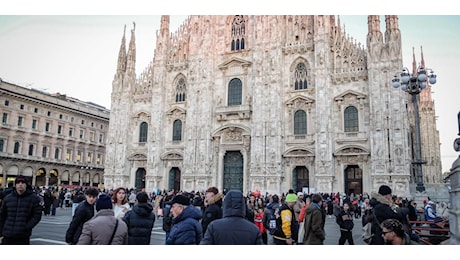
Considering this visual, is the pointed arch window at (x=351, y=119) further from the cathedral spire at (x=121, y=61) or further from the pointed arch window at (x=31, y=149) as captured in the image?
the pointed arch window at (x=31, y=149)

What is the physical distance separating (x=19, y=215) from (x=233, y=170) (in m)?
24.1

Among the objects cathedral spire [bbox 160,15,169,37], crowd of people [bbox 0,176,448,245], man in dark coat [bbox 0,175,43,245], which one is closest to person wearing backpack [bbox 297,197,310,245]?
crowd of people [bbox 0,176,448,245]

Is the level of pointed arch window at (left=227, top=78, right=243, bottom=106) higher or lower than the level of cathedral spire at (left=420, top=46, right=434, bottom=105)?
lower

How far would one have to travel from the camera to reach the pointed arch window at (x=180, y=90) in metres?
32.7

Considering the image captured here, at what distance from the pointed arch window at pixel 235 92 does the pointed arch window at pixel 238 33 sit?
3.05 metres

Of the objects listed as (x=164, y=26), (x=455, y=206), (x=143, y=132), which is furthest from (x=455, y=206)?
(x=164, y=26)

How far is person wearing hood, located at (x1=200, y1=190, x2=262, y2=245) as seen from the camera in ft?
11.4

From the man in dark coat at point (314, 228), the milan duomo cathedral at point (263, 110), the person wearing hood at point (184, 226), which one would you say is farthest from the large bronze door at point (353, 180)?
the person wearing hood at point (184, 226)

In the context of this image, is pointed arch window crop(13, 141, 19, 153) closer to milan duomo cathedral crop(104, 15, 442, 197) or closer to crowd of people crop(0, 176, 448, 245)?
milan duomo cathedral crop(104, 15, 442, 197)

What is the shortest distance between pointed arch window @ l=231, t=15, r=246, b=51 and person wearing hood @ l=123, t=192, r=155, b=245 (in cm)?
2705

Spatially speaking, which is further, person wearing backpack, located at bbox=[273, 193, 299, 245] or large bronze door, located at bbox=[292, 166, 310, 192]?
large bronze door, located at bbox=[292, 166, 310, 192]

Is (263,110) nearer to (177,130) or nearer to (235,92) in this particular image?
(235,92)

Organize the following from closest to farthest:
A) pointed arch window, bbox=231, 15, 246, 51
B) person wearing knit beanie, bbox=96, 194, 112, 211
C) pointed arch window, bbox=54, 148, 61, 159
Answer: person wearing knit beanie, bbox=96, 194, 112, 211
pointed arch window, bbox=231, 15, 246, 51
pointed arch window, bbox=54, 148, 61, 159

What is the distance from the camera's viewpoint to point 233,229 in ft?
11.4
